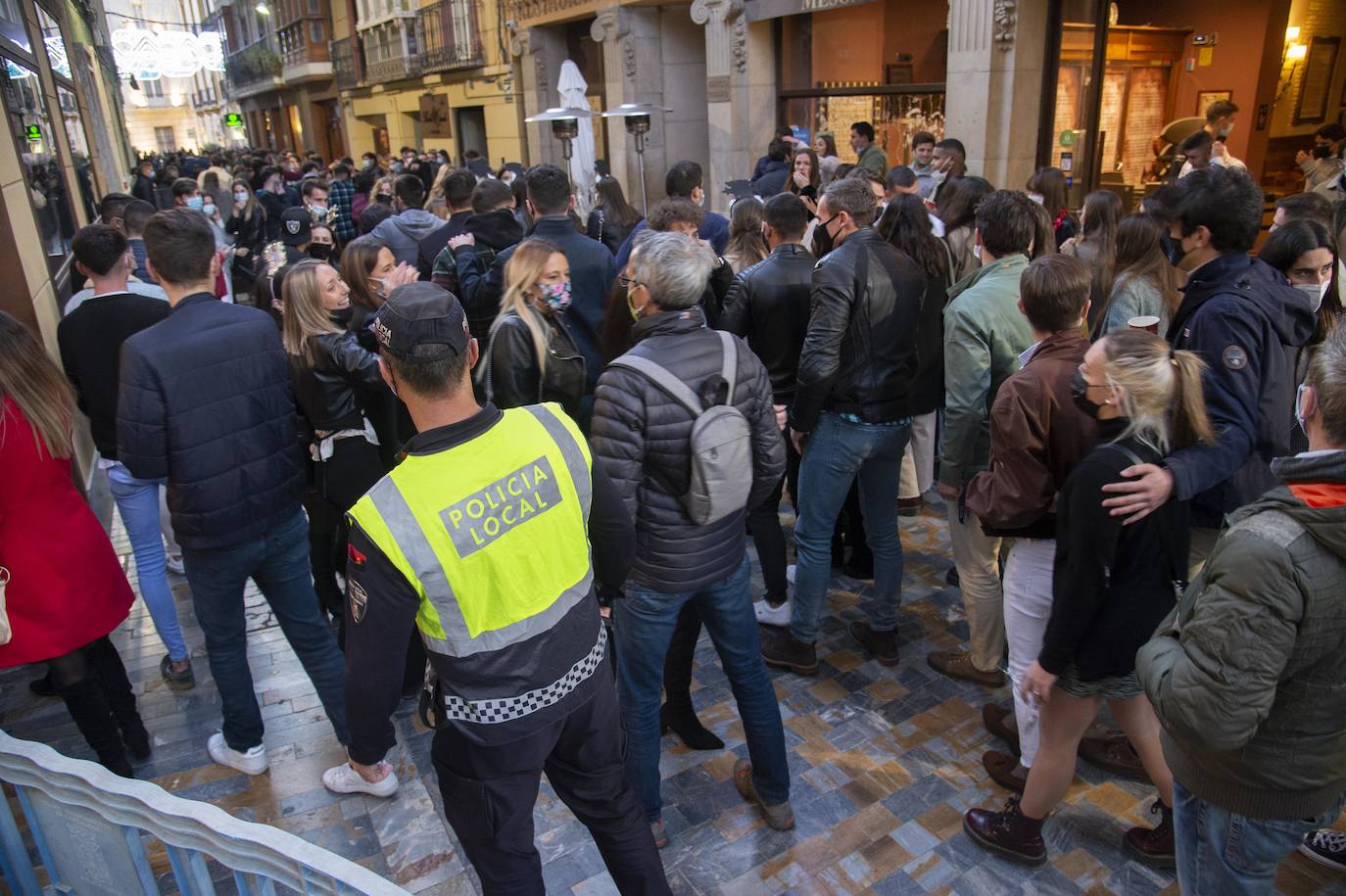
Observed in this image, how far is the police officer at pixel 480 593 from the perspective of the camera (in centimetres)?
186

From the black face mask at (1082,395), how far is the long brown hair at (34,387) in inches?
126

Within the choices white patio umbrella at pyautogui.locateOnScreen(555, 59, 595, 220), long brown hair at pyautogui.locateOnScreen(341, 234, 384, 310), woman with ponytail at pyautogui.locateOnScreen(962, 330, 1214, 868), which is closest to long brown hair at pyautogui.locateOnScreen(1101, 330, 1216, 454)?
woman with ponytail at pyautogui.locateOnScreen(962, 330, 1214, 868)

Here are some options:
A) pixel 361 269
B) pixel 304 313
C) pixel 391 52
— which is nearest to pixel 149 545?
pixel 304 313

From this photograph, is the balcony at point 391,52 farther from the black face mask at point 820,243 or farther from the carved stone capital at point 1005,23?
the black face mask at point 820,243

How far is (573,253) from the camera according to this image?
172 inches

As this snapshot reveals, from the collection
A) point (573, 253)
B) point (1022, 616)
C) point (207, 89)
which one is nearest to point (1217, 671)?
point (1022, 616)

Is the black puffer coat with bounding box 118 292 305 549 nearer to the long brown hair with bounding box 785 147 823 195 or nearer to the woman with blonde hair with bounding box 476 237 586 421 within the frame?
the woman with blonde hair with bounding box 476 237 586 421

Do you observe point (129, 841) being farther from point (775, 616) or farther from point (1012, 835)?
point (775, 616)

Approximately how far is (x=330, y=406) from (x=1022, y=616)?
2641 mm

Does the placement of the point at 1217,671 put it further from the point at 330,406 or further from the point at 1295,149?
the point at 1295,149

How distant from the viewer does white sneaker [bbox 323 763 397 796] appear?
3.27 meters

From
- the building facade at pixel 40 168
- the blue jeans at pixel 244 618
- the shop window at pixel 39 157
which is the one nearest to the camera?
the blue jeans at pixel 244 618

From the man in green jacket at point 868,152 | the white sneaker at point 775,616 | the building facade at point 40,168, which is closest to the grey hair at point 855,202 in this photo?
the white sneaker at point 775,616

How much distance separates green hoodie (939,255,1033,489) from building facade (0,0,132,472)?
5.36 m
